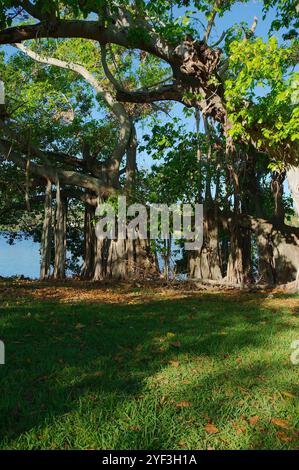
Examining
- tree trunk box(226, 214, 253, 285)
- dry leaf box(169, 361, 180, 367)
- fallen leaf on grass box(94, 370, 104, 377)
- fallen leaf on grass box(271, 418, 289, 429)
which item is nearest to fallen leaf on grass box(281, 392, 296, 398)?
fallen leaf on grass box(271, 418, 289, 429)

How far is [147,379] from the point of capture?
3678mm

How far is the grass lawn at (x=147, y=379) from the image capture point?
2754 mm

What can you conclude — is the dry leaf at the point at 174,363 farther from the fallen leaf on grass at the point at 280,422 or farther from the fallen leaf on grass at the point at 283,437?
the fallen leaf on grass at the point at 283,437

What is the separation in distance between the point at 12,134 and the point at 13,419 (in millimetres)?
9852

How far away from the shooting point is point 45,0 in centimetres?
742

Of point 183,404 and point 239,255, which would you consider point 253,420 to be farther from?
point 239,255

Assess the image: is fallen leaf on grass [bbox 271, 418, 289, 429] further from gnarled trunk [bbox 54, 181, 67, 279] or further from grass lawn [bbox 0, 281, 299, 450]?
gnarled trunk [bbox 54, 181, 67, 279]

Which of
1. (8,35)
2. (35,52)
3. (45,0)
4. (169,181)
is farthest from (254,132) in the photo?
(35,52)

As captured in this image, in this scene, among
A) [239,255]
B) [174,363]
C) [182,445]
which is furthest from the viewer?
[239,255]

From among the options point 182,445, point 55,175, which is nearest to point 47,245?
point 55,175

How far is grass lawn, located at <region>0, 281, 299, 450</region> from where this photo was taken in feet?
9.04

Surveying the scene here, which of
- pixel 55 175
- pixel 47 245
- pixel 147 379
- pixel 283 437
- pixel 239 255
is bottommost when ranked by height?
pixel 283 437

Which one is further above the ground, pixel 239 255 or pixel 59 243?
pixel 59 243

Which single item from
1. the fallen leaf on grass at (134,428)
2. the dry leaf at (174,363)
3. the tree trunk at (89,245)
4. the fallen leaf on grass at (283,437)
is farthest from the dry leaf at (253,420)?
the tree trunk at (89,245)
